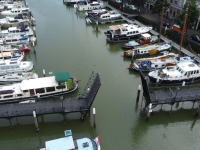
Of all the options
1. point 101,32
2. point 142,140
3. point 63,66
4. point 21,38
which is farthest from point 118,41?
point 142,140

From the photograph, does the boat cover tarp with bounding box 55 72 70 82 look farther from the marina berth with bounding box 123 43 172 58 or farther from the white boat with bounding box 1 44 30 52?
the white boat with bounding box 1 44 30 52

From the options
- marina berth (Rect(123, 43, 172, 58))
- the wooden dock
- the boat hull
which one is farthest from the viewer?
marina berth (Rect(123, 43, 172, 58))

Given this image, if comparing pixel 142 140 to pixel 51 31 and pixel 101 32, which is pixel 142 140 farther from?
pixel 51 31

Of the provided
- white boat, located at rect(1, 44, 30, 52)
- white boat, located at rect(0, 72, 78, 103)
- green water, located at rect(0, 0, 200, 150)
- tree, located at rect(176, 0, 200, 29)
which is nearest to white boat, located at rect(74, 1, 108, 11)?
green water, located at rect(0, 0, 200, 150)

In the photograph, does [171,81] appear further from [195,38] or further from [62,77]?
[195,38]

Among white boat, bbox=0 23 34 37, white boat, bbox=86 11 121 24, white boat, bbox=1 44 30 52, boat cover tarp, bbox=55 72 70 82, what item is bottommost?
boat cover tarp, bbox=55 72 70 82

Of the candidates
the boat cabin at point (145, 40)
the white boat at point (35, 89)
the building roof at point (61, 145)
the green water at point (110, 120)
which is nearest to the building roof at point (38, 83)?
the white boat at point (35, 89)
